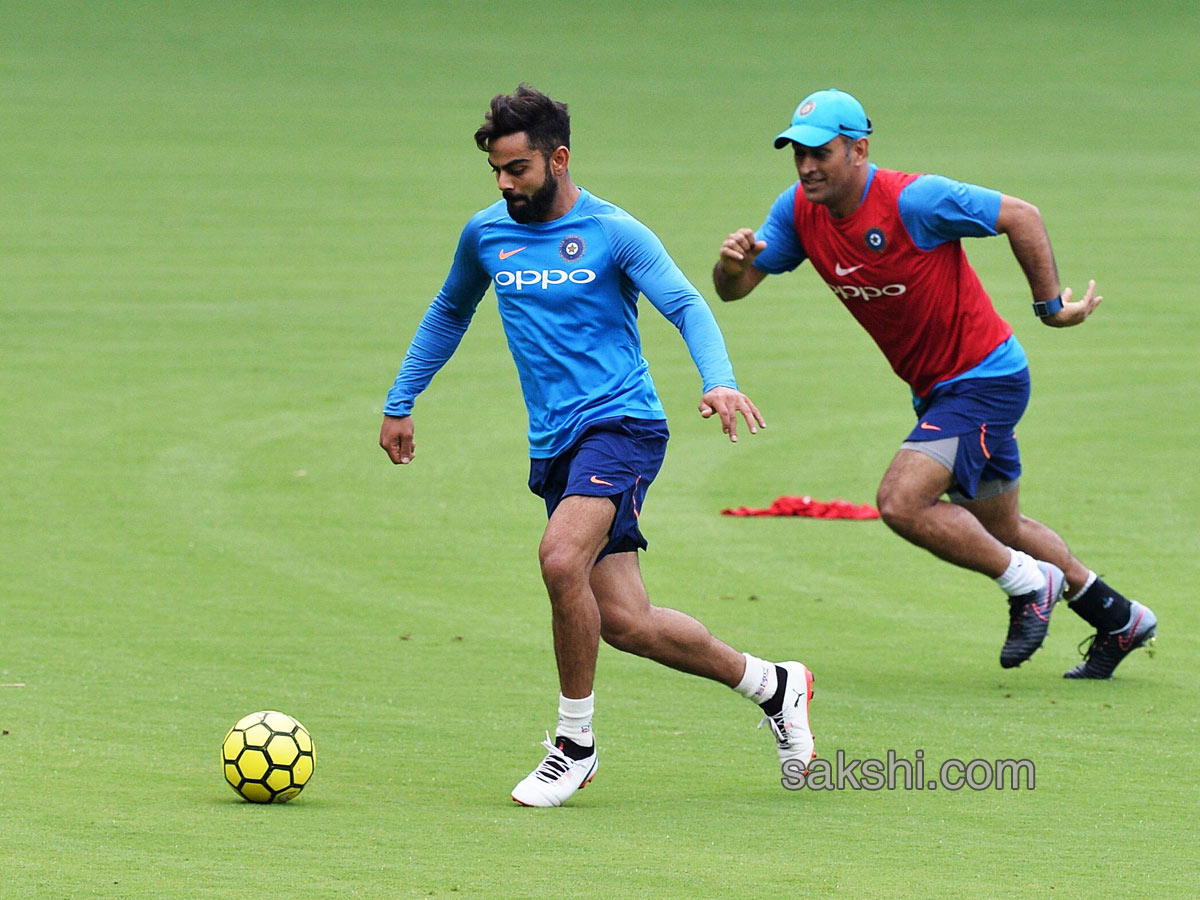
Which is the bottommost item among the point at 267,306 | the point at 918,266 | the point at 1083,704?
the point at 267,306

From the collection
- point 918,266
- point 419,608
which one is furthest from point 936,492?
point 419,608

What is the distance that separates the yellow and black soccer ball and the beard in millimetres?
1883

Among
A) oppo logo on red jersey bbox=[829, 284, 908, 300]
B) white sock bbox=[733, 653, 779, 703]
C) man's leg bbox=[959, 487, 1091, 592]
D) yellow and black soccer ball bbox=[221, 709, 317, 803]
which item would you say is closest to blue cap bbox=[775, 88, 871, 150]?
oppo logo on red jersey bbox=[829, 284, 908, 300]

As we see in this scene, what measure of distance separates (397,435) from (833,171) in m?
2.22

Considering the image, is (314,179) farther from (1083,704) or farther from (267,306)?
(1083,704)

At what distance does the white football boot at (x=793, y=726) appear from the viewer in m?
7.07

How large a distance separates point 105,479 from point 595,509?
303 inches

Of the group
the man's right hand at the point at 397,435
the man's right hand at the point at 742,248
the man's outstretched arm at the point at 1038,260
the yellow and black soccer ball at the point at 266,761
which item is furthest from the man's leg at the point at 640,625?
the man's outstretched arm at the point at 1038,260

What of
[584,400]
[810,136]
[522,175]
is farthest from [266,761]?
[810,136]

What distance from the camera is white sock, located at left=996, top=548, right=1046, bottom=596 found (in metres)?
8.59

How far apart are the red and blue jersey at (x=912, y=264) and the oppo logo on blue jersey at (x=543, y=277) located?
196 cm

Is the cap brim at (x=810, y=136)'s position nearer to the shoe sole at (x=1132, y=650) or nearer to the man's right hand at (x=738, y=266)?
the man's right hand at (x=738, y=266)

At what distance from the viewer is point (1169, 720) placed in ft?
26.5

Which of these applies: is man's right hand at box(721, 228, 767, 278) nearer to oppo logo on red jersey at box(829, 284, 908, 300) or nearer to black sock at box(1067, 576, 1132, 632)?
oppo logo on red jersey at box(829, 284, 908, 300)
